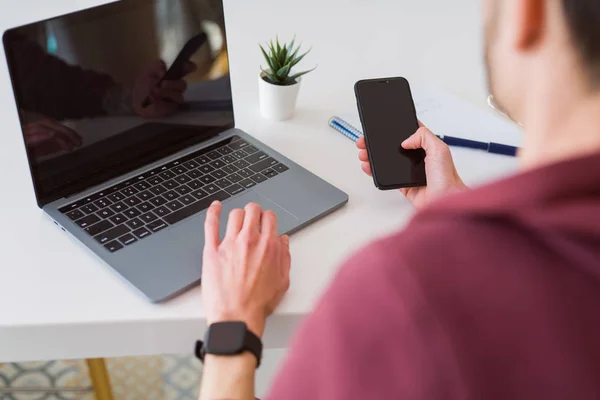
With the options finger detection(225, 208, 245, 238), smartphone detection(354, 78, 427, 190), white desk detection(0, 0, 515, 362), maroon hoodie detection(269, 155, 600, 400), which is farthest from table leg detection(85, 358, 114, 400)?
maroon hoodie detection(269, 155, 600, 400)

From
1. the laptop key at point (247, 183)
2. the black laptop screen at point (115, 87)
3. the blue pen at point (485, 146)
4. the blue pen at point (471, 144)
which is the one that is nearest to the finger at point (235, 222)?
the laptop key at point (247, 183)

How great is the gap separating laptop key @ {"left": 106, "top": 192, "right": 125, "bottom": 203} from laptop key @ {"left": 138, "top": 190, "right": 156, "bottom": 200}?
24 millimetres

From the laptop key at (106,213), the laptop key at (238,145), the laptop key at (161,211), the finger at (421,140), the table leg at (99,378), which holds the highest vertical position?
the finger at (421,140)

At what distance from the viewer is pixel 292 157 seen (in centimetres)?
104

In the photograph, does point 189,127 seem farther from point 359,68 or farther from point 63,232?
point 359,68

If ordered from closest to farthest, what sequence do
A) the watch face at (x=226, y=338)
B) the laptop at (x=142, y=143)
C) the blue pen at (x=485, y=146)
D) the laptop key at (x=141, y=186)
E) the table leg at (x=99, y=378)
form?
the watch face at (x=226, y=338), the laptop at (x=142, y=143), the laptop key at (x=141, y=186), the blue pen at (x=485, y=146), the table leg at (x=99, y=378)

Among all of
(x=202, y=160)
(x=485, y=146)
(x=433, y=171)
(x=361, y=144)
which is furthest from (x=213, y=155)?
(x=485, y=146)

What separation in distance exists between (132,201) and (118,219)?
40 mm

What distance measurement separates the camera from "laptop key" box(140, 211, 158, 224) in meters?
0.88

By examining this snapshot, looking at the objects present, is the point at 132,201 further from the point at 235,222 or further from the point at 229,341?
the point at 229,341

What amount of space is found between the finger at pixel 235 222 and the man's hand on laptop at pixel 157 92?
0.74 ft

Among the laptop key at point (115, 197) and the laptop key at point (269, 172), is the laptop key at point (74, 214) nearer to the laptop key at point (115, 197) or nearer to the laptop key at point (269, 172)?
the laptop key at point (115, 197)

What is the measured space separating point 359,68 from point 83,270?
2.24ft

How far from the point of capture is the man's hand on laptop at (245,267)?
0.76m
